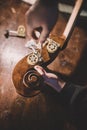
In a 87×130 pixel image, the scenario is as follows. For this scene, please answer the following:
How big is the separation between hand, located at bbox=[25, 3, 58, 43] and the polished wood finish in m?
0.42

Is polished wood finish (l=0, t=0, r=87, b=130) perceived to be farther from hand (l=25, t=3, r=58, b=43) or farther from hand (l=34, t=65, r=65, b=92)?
hand (l=25, t=3, r=58, b=43)

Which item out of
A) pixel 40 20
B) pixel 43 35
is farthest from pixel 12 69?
pixel 40 20

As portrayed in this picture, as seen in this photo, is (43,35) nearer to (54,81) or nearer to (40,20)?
(40,20)

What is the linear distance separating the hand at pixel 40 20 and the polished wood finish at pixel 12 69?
0.42 meters

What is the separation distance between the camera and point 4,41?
3723 millimetres

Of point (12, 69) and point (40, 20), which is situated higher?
point (40, 20)

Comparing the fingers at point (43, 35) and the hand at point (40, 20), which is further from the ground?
the hand at point (40, 20)

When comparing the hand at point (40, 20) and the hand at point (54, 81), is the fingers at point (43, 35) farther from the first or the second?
the hand at point (54, 81)

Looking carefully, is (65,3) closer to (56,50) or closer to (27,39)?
(27,39)

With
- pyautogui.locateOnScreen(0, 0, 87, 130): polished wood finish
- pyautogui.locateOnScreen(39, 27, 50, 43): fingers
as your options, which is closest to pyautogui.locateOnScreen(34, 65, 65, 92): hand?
pyautogui.locateOnScreen(0, 0, 87, 130): polished wood finish

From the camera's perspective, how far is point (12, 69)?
346cm

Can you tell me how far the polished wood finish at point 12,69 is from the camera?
10.2ft

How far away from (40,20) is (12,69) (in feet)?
2.55

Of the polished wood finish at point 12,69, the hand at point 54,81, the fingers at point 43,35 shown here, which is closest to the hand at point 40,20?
the fingers at point 43,35
